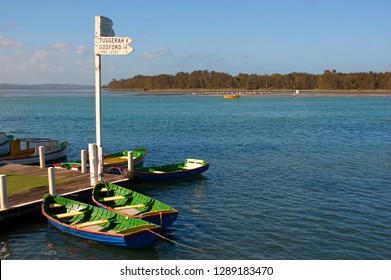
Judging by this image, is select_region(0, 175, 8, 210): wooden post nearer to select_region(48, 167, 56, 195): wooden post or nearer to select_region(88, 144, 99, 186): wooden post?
select_region(48, 167, 56, 195): wooden post

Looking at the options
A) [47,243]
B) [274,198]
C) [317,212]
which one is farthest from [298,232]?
[47,243]

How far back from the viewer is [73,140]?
48656 mm

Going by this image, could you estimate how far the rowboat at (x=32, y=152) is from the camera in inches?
1196

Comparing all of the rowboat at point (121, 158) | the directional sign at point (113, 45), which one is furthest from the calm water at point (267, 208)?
the directional sign at point (113, 45)

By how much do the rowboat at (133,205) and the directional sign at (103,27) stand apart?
7409 millimetres

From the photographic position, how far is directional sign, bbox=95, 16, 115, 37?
64.7ft

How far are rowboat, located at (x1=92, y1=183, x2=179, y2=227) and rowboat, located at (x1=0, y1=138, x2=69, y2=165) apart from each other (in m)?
13.3

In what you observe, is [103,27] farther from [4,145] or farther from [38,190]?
[4,145]

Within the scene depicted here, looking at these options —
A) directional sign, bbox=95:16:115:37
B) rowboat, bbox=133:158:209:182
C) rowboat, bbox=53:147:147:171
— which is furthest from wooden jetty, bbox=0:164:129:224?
directional sign, bbox=95:16:115:37

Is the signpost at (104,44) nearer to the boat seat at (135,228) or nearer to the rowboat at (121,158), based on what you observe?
the boat seat at (135,228)

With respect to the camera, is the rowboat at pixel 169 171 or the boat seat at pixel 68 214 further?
the rowboat at pixel 169 171

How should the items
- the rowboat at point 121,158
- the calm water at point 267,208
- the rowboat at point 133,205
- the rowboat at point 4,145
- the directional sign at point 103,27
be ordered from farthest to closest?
1. the rowboat at point 4,145
2. the rowboat at point 121,158
3. the directional sign at point 103,27
4. the rowboat at point 133,205
5. the calm water at point 267,208
